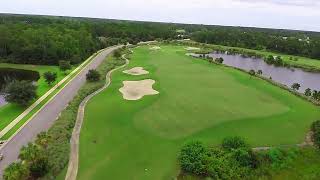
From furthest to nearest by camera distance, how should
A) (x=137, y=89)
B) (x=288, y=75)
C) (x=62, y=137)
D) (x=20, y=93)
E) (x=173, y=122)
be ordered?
1. (x=288, y=75)
2. (x=137, y=89)
3. (x=20, y=93)
4. (x=173, y=122)
5. (x=62, y=137)

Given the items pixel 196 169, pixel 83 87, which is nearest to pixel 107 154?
pixel 196 169

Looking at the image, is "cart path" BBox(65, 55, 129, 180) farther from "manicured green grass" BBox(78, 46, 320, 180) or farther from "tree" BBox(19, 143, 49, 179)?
"tree" BBox(19, 143, 49, 179)

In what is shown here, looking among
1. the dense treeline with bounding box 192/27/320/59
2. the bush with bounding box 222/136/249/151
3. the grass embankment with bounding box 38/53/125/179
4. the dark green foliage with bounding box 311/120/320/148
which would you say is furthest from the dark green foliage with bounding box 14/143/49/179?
the dense treeline with bounding box 192/27/320/59

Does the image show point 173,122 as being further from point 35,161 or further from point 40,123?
point 35,161

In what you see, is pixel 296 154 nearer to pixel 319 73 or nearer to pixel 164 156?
pixel 164 156

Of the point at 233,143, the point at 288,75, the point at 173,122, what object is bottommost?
the point at 288,75

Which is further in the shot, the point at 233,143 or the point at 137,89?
the point at 137,89

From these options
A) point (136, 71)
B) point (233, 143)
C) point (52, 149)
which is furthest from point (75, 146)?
point (136, 71)

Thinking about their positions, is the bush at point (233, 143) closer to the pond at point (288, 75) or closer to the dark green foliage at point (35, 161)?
the dark green foliage at point (35, 161)

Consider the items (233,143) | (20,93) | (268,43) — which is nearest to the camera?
(233,143)

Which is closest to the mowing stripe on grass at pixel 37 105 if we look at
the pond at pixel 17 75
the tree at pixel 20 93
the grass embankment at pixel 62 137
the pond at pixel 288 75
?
the tree at pixel 20 93
